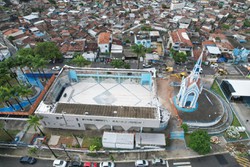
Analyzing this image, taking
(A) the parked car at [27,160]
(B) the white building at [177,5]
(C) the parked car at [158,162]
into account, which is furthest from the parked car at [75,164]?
(B) the white building at [177,5]

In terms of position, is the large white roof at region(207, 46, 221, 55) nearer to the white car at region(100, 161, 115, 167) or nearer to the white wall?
the white wall

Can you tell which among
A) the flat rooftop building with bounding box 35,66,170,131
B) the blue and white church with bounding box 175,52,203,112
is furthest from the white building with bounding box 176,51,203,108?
the flat rooftop building with bounding box 35,66,170,131

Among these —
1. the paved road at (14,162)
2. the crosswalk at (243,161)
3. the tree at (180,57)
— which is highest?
the tree at (180,57)

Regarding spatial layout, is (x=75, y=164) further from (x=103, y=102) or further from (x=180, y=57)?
(x=180, y=57)

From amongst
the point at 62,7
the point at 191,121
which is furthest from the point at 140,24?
the point at 191,121

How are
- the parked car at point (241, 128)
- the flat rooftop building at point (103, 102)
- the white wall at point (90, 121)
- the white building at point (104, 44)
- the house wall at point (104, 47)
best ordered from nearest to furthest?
1. the white wall at point (90, 121)
2. the flat rooftop building at point (103, 102)
3. the parked car at point (241, 128)
4. the white building at point (104, 44)
5. the house wall at point (104, 47)

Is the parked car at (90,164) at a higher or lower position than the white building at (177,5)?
higher

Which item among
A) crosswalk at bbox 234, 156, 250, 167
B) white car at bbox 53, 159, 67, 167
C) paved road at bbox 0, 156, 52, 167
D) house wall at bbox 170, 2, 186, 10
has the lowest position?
house wall at bbox 170, 2, 186, 10

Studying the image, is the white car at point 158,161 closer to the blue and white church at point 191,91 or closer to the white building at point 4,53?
the blue and white church at point 191,91
